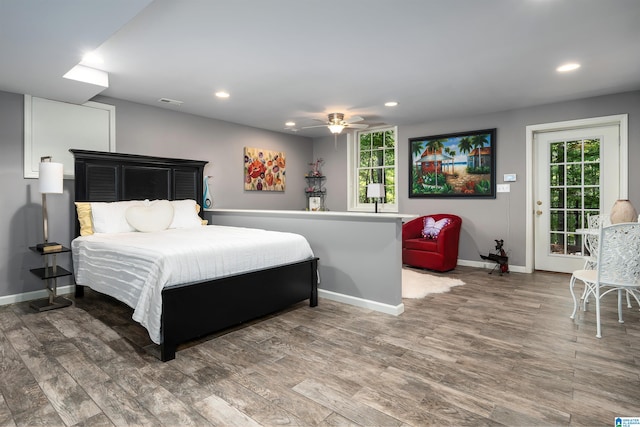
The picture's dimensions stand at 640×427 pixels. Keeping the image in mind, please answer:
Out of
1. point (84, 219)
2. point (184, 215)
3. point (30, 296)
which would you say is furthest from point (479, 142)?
point (30, 296)

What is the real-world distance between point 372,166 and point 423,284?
2.93 meters

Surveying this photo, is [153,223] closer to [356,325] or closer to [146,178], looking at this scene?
[146,178]

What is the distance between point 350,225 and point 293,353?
4.76 feet

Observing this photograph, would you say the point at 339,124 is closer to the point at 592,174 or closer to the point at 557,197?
the point at 557,197

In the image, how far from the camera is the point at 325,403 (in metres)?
1.88

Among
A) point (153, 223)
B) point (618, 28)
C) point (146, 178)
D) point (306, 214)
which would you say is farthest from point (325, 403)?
point (146, 178)

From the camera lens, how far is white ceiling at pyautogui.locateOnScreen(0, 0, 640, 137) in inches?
92.2

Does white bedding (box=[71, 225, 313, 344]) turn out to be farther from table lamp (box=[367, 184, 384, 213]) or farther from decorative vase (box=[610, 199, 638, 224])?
decorative vase (box=[610, 199, 638, 224])

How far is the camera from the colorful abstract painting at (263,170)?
605 cm

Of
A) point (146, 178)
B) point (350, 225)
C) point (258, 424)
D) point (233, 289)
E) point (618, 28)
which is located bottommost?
point (258, 424)

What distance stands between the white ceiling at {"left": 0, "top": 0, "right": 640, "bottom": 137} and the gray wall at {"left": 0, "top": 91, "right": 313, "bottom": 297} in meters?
0.33

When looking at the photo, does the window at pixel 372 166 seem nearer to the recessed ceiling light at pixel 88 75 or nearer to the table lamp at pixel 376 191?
the table lamp at pixel 376 191

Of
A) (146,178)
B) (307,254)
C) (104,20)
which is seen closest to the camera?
(104,20)

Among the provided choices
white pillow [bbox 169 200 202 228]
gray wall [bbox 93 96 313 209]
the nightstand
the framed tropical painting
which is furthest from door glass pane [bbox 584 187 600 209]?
the nightstand
